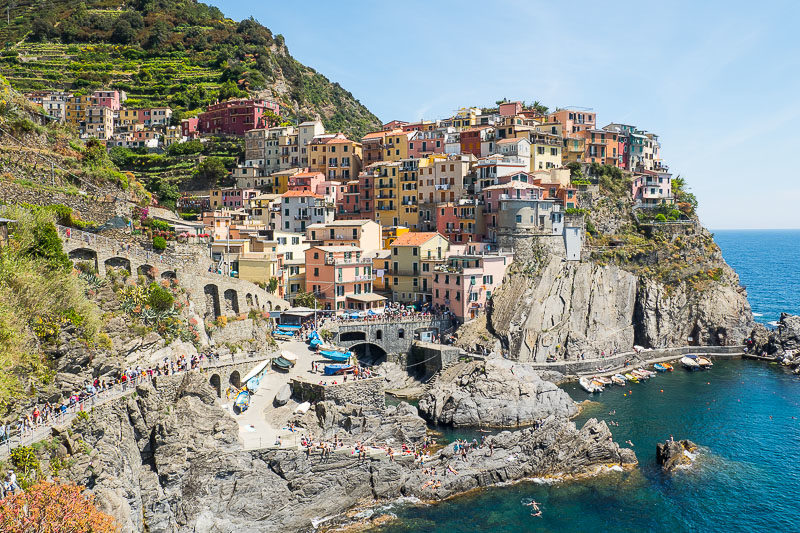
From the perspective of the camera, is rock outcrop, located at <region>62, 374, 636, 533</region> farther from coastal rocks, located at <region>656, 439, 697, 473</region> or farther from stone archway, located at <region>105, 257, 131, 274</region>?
stone archway, located at <region>105, 257, 131, 274</region>

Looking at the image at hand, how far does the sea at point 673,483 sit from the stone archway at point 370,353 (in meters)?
14.9

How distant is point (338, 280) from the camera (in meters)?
62.8

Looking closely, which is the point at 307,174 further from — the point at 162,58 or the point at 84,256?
the point at 162,58

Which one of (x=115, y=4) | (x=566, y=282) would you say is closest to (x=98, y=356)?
(x=566, y=282)

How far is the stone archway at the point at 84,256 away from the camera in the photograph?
3869cm

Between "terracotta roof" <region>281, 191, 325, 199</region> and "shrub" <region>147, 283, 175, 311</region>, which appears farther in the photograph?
"terracotta roof" <region>281, 191, 325, 199</region>

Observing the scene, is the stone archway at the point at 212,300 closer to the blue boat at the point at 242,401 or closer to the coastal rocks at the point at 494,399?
the blue boat at the point at 242,401

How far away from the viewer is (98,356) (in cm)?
3284

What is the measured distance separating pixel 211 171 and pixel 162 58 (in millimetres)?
54014

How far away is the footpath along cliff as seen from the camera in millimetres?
65000

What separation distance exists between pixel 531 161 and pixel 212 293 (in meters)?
48.4

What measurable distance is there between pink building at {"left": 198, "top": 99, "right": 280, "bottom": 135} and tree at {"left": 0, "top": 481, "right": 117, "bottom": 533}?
88078 millimetres

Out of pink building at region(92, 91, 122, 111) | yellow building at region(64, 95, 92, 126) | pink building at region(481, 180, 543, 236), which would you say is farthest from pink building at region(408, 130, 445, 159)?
yellow building at region(64, 95, 92, 126)

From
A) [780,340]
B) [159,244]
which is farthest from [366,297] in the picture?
[780,340]
